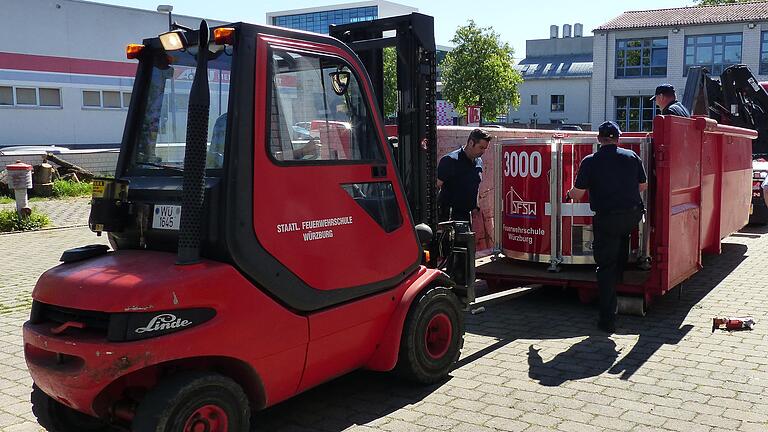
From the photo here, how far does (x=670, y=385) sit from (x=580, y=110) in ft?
236

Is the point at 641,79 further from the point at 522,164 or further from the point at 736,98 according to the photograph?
the point at 522,164

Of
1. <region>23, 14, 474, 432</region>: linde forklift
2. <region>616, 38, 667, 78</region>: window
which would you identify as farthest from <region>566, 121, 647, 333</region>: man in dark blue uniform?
<region>616, 38, 667, 78</region>: window

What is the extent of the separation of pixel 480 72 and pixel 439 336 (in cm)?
4757

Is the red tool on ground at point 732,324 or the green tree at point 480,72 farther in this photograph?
the green tree at point 480,72

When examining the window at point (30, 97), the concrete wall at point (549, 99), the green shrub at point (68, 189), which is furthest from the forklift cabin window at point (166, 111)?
the concrete wall at point (549, 99)

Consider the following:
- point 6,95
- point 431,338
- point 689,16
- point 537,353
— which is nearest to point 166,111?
point 431,338

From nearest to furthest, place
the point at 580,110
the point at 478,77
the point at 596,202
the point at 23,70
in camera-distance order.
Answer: the point at 596,202
the point at 23,70
the point at 478,77
the point at 580,110

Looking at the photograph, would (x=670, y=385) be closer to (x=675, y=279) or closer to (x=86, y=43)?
(x=675, y=279)

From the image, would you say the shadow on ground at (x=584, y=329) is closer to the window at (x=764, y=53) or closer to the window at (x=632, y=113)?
the window at (x=764, y=53)

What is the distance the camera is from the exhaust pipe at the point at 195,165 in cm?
376

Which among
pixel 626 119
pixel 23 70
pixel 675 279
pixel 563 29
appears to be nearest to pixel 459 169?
pixel 675 279

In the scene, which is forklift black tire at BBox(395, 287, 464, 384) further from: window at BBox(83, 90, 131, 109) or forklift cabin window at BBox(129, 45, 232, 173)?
window at BBox(83, 90, 131, 109)

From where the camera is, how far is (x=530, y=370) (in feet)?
18.7

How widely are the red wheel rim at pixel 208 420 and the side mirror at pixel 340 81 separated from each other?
200 cm
